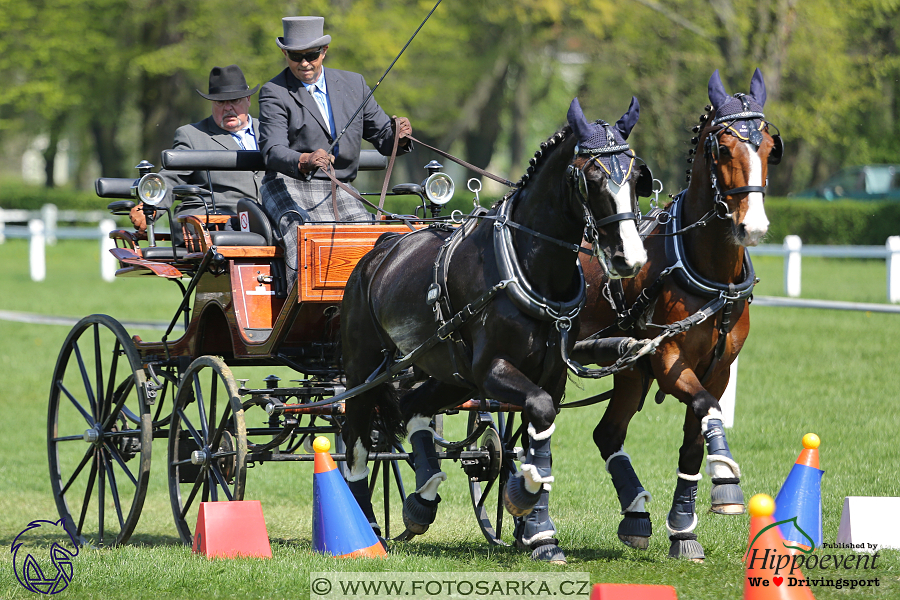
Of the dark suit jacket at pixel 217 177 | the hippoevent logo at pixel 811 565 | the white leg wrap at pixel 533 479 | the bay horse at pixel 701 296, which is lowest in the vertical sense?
the hippoevent logo at pixel 811 565

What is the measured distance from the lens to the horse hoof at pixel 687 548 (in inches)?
221

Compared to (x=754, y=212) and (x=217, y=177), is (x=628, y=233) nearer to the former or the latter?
(x=754, y=212)

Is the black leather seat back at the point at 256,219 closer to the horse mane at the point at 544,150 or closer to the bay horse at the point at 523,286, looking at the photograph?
the bay horse at the point at 523,286

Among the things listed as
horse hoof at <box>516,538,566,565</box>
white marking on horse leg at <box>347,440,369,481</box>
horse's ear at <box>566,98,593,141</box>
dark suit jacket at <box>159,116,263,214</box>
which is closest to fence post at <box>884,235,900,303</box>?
dark suit jacket at <box>159,116,263,214</box>

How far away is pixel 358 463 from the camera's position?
21.2ft

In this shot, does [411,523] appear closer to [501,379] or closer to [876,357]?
[501,379]

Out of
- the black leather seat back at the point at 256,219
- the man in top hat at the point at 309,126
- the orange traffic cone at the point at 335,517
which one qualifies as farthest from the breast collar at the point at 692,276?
the black leather seat back at the point at 256,219

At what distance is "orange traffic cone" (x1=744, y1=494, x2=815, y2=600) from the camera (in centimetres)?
411

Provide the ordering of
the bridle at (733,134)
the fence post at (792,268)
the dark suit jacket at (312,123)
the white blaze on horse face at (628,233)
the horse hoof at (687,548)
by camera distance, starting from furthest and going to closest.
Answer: the fence post at (792,268) → the dark suit jacket at (312,123) → the horse hoof at (687,548) → the bridle at (733,134) → the white blaze on horse face at (628,233)

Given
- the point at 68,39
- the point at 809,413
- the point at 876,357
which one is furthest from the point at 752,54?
the point at 68,39

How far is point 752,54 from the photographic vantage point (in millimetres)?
25219

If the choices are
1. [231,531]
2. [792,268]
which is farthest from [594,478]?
[792,268]

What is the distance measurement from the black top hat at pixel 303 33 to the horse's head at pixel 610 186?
2413mm

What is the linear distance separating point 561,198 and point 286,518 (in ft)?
14.4
